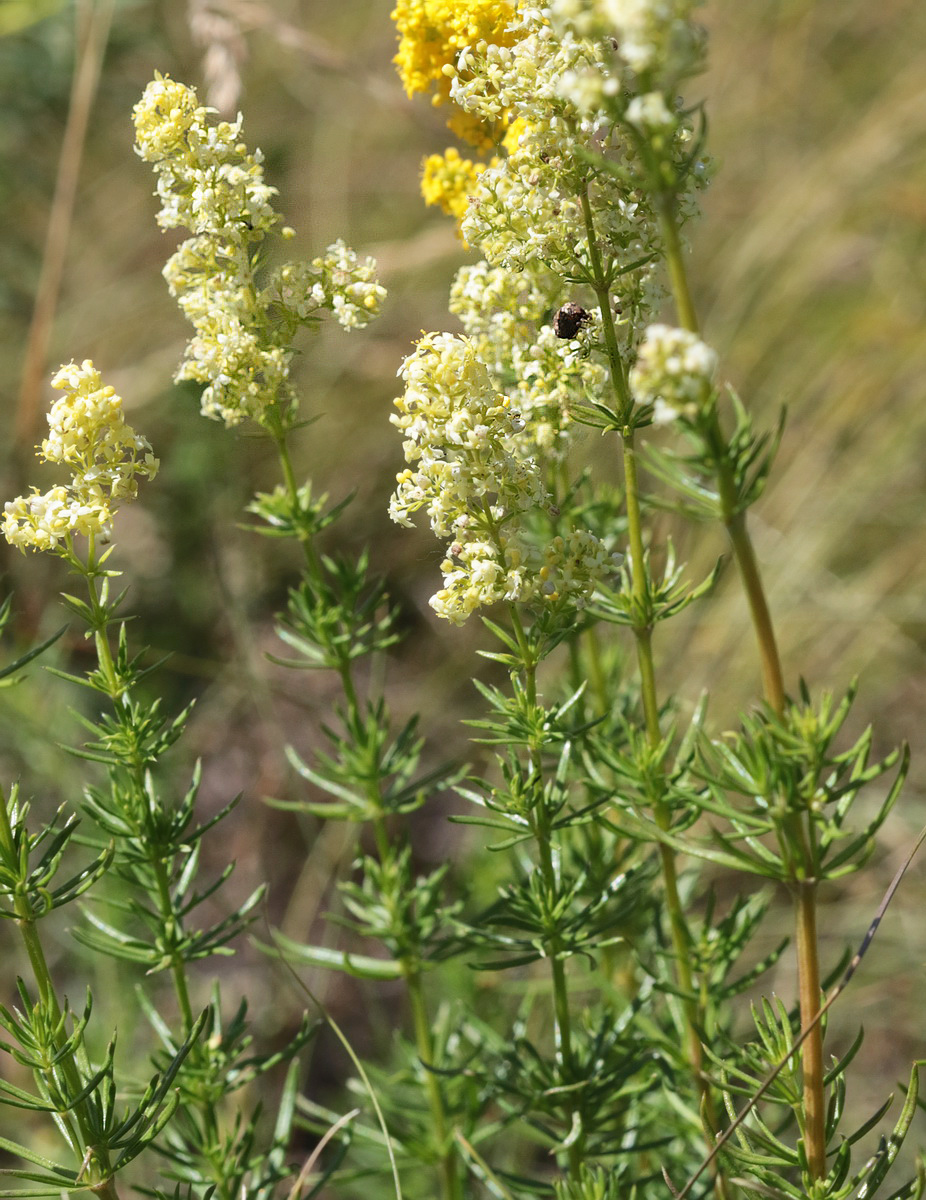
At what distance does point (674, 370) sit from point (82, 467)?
0.82 metres

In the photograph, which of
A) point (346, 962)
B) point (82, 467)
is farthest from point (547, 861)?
point (82, 467)

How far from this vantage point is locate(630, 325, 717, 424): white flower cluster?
1.00 metres

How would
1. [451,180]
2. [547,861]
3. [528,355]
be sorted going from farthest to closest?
[451,180]
[547,861]
[528,355]

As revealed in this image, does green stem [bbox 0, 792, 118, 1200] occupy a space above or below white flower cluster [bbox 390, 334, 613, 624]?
below

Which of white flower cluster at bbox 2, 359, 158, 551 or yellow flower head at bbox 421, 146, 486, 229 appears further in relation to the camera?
yellow flower head at bbox 421, 146, 486, 229

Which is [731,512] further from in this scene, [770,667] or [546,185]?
[546,185]

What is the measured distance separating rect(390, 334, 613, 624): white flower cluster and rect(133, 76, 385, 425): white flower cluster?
23cm

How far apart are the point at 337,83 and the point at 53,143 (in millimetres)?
1828

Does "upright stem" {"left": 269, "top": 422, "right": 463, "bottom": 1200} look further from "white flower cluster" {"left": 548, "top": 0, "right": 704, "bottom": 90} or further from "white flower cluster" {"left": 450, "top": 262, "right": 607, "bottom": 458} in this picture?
"white flower cluster" {"left": 548, "top": 0, "right": 704, "bottom": 90}

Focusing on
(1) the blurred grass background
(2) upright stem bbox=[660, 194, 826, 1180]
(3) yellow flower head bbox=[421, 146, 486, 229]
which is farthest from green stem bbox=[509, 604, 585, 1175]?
(1) the blurred grass background

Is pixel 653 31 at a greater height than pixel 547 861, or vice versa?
pixel 653 31

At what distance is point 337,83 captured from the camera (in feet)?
19.5

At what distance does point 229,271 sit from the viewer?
5.08ft

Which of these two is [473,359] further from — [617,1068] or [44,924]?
[44,924]
